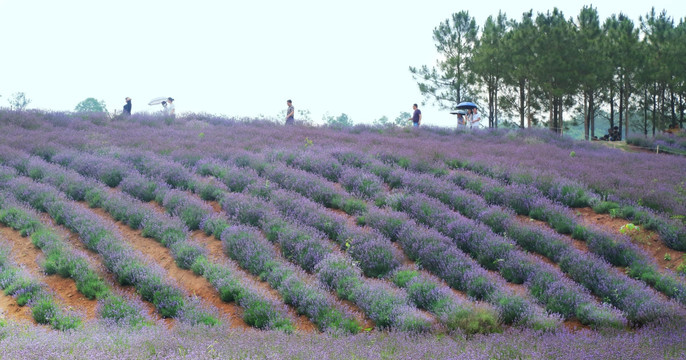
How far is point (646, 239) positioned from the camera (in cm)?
912

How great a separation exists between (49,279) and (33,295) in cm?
69

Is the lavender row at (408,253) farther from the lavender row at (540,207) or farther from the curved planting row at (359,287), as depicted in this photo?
the lavender row at (540,207)

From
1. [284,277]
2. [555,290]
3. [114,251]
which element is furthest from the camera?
[114,251]

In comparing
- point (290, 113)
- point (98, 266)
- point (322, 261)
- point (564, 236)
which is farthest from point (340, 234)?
point (290, 113)

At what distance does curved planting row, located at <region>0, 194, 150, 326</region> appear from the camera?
254 inches

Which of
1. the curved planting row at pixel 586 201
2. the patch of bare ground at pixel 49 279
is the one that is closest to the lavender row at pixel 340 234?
the patch of bare ground at pixel 49 279

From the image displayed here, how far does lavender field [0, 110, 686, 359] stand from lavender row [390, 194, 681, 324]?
0.03m

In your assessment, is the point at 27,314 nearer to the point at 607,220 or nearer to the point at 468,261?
the point at 468,261

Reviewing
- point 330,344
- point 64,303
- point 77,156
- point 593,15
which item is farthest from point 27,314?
point 593,15

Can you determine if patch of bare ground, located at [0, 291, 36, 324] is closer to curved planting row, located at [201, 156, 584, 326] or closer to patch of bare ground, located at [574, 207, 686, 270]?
curved planting row, located at [201, 156, 584, 326]

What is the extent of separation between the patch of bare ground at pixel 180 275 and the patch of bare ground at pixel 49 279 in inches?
43.3

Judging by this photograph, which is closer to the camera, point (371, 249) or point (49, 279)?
point (49, 279)

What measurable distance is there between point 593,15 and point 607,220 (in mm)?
34497

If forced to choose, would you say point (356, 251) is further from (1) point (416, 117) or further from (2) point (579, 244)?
(1) point (416, 117)
